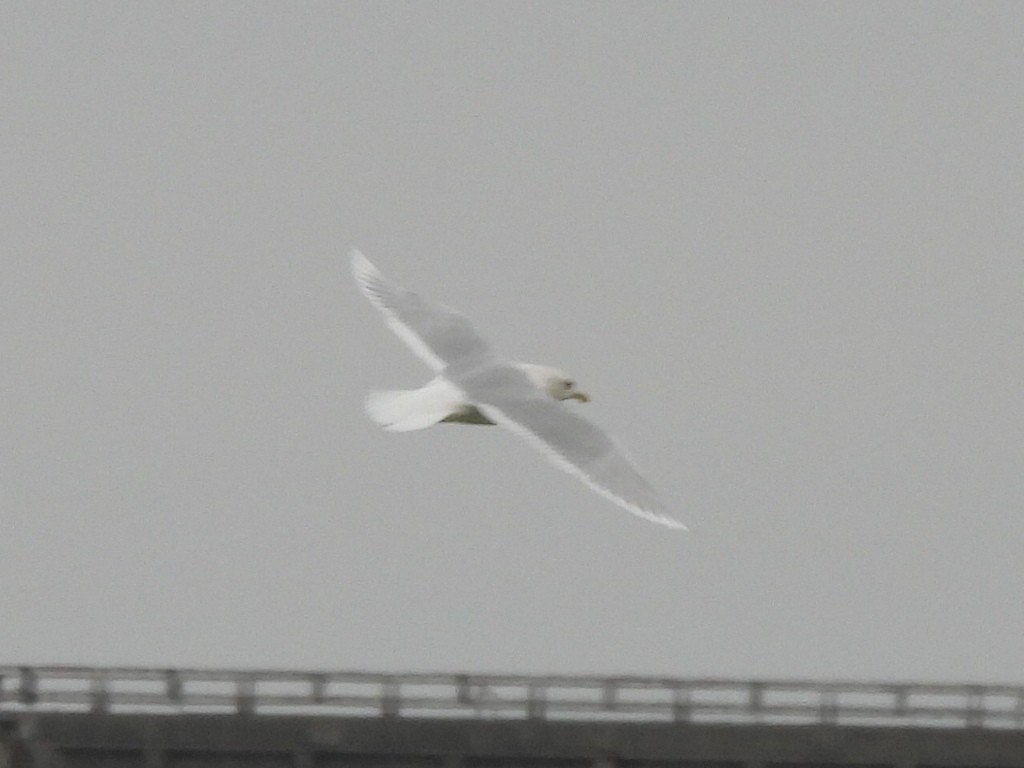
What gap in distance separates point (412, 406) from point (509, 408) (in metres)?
0.70

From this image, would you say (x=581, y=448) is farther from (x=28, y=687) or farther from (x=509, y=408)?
(x=28, y=687)

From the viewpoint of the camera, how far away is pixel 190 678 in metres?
30.0

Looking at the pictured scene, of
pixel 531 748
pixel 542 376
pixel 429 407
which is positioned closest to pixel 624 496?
pixel 429 407

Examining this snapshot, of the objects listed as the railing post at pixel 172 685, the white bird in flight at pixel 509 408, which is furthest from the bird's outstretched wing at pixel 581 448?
the railing post at pixel 172 685

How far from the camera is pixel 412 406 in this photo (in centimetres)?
2259

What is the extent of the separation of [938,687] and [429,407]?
9.59m

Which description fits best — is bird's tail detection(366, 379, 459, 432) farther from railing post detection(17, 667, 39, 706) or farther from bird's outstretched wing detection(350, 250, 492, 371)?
railing post detection(17, 667, 39, 706)

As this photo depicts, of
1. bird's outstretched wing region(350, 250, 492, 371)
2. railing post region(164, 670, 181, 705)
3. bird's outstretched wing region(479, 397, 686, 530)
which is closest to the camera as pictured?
bird's outstretched wing region(479, 397, 686, 530)

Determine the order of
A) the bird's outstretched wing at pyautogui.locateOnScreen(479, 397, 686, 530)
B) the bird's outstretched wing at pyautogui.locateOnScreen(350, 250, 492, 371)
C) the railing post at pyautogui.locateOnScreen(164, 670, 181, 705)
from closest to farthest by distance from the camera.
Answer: the bird's outstretched wing at pyautogui.locateOnScreen(479, 397, 686, 530)
the bird's outstretched wing at pyautogui.locateOnScreen(350, 250, 492, 371)
the railing post at pyautogui.locateOnScreen(164, 670, 181, 705)

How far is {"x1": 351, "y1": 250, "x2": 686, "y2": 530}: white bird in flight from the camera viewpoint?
71.7ft

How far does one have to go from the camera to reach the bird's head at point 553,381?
24.7 metres

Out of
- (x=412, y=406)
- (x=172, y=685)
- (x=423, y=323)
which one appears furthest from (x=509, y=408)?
(x=172, y=685)

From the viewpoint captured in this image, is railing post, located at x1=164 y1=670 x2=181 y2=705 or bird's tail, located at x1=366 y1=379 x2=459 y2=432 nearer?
bird's tail, located at x1=366 y1=379 x2=459 y2=432

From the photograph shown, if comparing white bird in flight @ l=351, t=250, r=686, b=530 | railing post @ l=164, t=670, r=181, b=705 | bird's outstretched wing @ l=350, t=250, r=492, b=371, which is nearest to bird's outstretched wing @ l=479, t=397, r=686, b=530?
white bird in flight @ l=351, t=250, r=686, b=530
